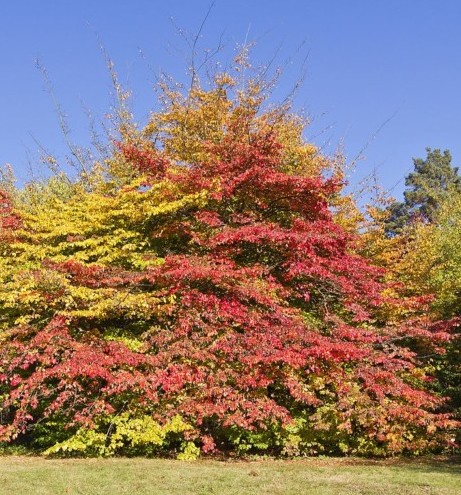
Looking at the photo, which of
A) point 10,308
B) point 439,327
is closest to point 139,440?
point 10,308

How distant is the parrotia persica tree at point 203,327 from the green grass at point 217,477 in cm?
76

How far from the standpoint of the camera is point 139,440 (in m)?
10.4

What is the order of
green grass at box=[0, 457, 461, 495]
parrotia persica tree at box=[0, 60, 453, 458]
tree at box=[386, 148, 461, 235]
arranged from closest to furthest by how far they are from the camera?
green grass at box=[0, 457, 461, 495]
parrotia persica tree at box=[0, 60, 453, 458]
tree at box=[386, 148, 461, 235]

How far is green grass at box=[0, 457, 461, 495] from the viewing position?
7492mm

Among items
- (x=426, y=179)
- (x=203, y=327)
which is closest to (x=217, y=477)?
(x=203, y=327)

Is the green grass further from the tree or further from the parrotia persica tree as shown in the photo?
the tree

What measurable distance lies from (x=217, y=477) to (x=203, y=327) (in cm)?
290

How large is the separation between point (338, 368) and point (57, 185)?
1269 cm

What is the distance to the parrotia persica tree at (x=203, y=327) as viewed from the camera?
10297mm

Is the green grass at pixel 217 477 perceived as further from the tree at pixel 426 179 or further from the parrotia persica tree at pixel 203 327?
the tree at pixel 426 179

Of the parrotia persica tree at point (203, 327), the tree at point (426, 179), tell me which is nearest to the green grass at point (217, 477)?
the parrotia persica tree at point (203, 327)

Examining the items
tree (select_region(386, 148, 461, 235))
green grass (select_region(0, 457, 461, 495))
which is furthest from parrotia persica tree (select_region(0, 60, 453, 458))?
tree (select_region(386, 148, 461, 235))

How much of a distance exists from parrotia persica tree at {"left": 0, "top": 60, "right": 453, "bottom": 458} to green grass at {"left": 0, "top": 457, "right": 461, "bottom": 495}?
0.76 meters

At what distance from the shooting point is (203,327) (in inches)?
418
